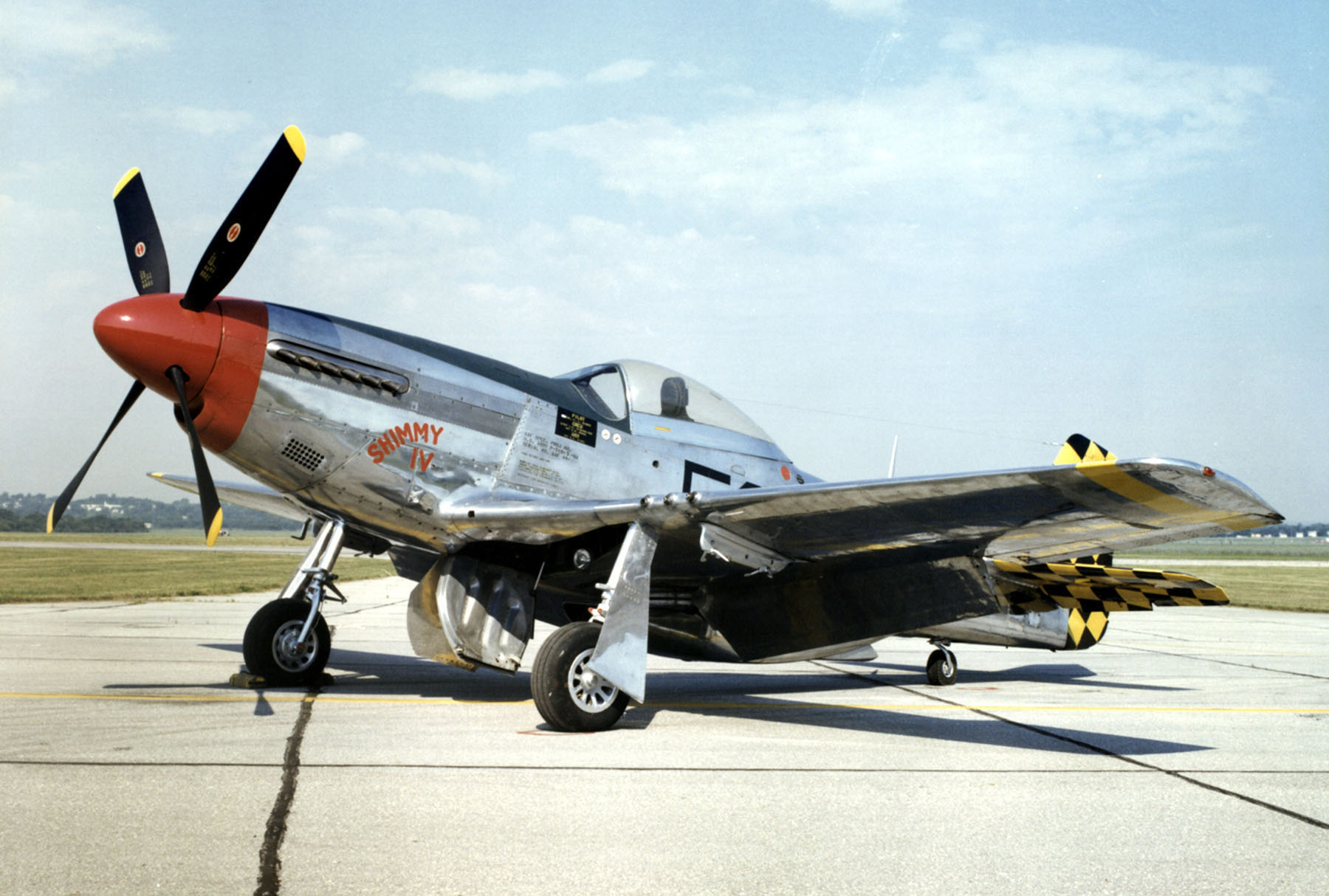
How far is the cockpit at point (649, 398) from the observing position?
7918mm

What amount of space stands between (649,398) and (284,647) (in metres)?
3.55

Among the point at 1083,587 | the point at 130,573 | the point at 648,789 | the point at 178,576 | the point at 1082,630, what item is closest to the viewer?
the point at 648,789

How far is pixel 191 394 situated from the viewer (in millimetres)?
6430

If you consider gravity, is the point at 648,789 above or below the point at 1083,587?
below

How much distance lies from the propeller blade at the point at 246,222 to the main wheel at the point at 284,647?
106 inches

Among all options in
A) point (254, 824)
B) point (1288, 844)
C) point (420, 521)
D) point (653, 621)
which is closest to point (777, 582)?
point (653, 621)

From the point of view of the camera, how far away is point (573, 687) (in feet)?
20.5

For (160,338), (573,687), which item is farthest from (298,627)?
(573,687)

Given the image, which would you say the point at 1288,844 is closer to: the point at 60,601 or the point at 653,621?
the point at 653,621

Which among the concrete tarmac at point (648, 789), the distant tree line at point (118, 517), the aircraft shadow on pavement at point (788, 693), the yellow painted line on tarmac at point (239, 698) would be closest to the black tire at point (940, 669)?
the aircraft shadow on pavement at point (788, 693)

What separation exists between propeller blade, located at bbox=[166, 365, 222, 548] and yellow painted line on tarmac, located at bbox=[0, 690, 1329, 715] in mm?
1346

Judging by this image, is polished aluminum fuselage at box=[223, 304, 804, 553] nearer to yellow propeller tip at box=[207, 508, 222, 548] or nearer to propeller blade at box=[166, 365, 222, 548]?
propeller blade at box=[166, 365, 222, 548]

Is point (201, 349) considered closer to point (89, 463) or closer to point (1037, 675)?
point (89, 463)

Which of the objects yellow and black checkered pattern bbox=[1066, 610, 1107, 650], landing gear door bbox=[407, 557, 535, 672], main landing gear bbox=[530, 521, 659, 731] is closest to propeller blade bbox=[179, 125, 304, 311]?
landing gear door bbox=[407, 557, 535, 672]
